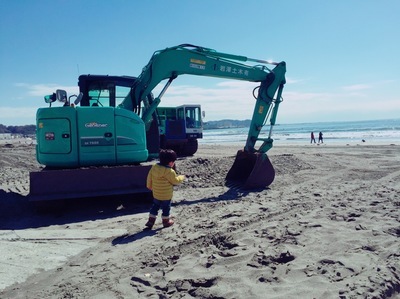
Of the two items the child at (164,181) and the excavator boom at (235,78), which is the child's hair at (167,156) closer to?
the child at (164,181)

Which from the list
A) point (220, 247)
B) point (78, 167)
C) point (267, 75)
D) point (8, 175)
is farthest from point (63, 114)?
point (8, 175)

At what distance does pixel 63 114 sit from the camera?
23.2 ft

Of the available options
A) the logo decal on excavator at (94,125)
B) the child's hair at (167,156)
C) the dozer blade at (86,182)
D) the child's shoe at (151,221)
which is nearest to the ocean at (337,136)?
the dozer blade at (86,182)

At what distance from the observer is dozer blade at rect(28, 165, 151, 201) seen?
6.72 m

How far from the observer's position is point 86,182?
6.99m

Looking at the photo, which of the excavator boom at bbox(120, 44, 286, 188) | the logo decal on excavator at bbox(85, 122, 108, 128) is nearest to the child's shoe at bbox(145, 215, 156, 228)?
the logo decal on excavator at bbox(85, 122, 108, 128)

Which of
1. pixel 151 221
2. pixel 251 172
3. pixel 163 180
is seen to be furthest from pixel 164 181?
pixel 251 172

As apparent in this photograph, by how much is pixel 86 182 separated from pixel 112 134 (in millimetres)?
1073

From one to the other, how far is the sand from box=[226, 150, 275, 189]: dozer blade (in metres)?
0.96

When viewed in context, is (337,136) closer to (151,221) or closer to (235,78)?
(235,78)

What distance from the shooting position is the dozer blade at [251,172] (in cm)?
929

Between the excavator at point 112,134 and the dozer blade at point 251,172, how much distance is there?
25mm

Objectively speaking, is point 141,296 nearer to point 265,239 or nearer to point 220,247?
point 220,247

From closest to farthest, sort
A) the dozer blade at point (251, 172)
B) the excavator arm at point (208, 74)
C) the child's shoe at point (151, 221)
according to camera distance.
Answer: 1. the child's shoe at point (151, 221)
2. the excavator arm at point (208, 74)
3. the dozer blade at point (251, 172)
